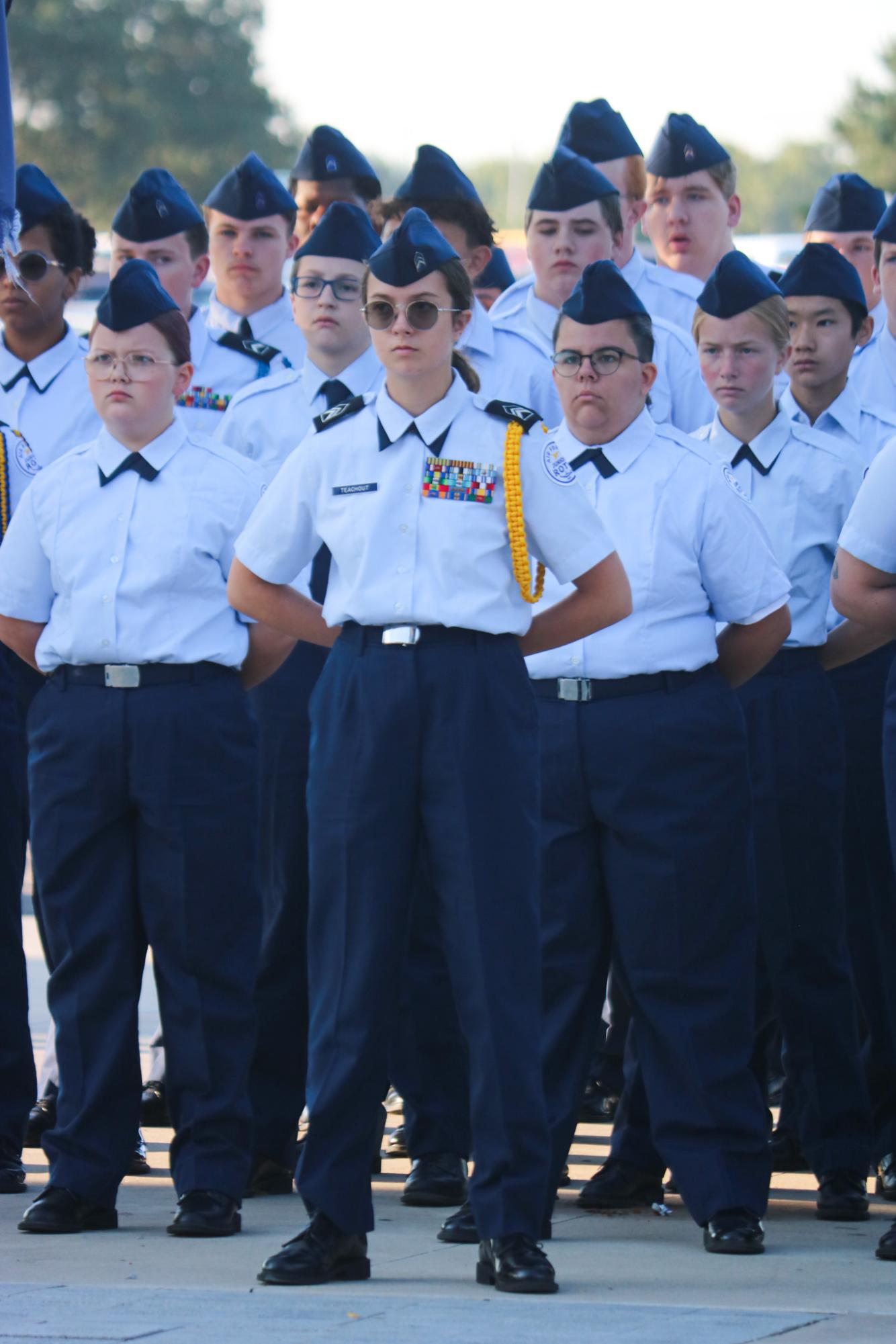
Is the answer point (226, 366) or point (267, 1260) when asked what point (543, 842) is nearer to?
point (267, 1260)

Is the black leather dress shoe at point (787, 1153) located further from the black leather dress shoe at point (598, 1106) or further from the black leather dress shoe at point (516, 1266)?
the black leather dress shoe at point (516, 1266)

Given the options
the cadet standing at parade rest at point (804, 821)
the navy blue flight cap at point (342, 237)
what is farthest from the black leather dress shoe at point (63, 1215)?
the navy blue flight cap at point (342, 237)

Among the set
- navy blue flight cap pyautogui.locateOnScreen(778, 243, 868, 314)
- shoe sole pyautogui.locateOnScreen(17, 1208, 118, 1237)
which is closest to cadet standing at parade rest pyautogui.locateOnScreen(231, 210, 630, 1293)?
shoe sole pyautogui.locateOnScreen(17, 1208, 118, 1237)

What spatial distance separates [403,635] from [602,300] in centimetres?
107

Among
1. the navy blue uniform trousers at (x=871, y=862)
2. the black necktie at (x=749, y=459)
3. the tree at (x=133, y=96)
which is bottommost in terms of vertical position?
the navy blue uniform trousers at (x=871, y=862)

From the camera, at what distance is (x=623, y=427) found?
538 cm

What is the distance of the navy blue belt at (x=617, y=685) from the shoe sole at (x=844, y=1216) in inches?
51.9

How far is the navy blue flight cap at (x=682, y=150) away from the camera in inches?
298

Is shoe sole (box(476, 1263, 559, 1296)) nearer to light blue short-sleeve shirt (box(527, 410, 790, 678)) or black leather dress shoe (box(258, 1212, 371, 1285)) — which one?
black leather dress shoe (box(258, 1212, 371, 1285))

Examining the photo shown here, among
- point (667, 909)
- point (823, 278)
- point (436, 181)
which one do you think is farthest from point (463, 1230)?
point (436, 181)

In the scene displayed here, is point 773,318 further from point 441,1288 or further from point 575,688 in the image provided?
point 441,1288

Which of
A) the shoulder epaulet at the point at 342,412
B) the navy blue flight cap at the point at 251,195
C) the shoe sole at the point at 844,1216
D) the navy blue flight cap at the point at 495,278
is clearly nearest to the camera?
the shoulder epaulet at the point at 342,412

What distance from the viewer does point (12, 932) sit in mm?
6062

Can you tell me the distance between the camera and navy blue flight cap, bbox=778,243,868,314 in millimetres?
6172
